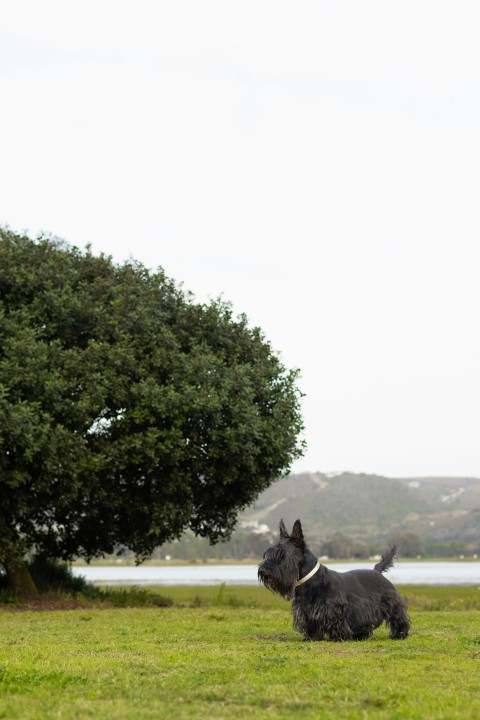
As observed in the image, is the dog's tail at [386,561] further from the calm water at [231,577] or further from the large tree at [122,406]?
the calm water at [231,577]

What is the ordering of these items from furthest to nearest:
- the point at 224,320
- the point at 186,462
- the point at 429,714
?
the point at 224,320 → the point at 186,462 → the point at 429,714

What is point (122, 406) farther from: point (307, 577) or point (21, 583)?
point (307, 577)

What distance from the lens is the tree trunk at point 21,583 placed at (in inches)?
1190

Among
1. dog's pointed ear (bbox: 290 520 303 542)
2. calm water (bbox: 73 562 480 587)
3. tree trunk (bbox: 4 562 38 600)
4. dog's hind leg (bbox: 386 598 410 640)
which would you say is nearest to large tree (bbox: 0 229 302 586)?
tree trunk (bbox: 4 562 38 600)

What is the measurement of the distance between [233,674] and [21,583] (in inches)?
816

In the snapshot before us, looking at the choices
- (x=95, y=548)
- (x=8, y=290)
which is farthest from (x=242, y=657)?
(x=95, y=548)

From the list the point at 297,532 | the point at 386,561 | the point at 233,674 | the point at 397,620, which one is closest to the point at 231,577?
the point at 386,561

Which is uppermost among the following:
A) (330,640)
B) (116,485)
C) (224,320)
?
(224,320)

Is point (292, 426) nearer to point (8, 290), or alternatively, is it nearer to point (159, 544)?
point (159, 544)

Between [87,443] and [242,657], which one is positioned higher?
[87,443]

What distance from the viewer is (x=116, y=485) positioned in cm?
2961

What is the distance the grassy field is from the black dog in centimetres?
37

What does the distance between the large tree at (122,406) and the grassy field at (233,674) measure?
8249 mm

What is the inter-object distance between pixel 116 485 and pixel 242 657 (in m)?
16.9
